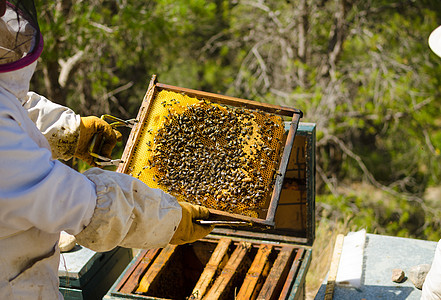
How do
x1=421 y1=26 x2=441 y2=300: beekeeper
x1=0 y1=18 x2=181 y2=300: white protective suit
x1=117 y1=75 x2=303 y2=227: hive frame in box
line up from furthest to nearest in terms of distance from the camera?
x1=117 y1=75 x2=303 y2=227: hive frame in box < x1=421 y1=26 x2=441 y2=300: beekeeper < x1=0 y1=18 x2=181 y2=300: white protective suit

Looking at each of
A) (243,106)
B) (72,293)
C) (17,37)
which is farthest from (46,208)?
(243,106)

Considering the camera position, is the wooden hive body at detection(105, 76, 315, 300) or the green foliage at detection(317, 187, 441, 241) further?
the green foliage at detection(317, 187, 441, 241)

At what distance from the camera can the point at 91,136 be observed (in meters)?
2.68

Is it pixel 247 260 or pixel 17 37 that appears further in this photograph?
pixel 247 260

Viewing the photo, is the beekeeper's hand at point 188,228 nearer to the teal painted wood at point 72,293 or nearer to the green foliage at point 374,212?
the teal painted wood at point 72,293

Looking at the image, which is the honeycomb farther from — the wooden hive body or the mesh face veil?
the mesh face veil

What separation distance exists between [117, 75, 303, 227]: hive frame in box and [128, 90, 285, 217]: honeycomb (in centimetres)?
4

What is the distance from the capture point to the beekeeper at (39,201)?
1455mm

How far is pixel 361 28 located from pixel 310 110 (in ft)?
5.56

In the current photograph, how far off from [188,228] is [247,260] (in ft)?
3.02

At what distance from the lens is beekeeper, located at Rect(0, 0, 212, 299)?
146 centimetres

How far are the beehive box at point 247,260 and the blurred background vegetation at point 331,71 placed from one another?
3.14m

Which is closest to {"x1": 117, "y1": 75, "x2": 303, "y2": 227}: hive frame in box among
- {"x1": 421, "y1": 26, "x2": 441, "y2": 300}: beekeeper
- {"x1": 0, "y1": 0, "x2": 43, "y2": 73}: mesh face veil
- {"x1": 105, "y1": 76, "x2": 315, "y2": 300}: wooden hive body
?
{"x1": 105, "y1": 76, "x2": 315, "y2": 300}: wooden hive body

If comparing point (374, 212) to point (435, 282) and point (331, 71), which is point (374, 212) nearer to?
point (331, 71)
